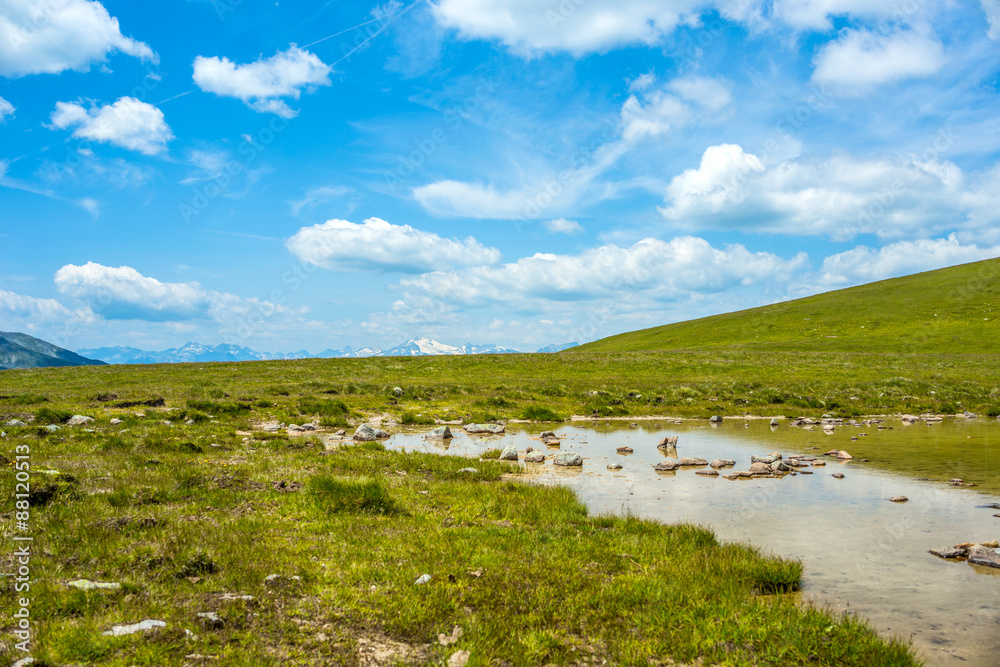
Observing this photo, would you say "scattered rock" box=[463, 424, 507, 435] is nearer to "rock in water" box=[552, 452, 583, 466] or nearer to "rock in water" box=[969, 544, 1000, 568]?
"rock in water" box=[552, 452, 583, 466]

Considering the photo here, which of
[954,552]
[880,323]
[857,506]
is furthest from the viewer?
[880,323]

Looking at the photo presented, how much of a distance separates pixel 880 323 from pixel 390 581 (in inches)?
4328

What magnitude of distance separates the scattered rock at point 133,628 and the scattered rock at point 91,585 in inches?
45.6

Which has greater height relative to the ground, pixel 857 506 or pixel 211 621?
pixel 211 621

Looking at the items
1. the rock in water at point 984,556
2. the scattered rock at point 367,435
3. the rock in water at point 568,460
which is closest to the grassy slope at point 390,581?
the rock in water at point 984,556

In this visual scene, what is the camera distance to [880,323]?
92.3 metres

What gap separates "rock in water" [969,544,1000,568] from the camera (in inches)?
337

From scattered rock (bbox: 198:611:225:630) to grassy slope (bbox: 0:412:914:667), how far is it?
0.04 meters

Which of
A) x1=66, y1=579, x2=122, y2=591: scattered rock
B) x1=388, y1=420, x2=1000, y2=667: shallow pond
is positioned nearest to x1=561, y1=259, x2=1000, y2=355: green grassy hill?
x1=388, y1=420, x2=1000, y2=667: shallow pond

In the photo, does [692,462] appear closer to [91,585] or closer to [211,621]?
[211,621]

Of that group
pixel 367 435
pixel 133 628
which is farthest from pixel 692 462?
pixel 133 628

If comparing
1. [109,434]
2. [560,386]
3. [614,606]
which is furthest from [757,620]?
[560,386]

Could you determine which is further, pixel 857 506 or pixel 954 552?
pixel 857 506

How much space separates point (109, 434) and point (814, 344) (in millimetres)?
87912
